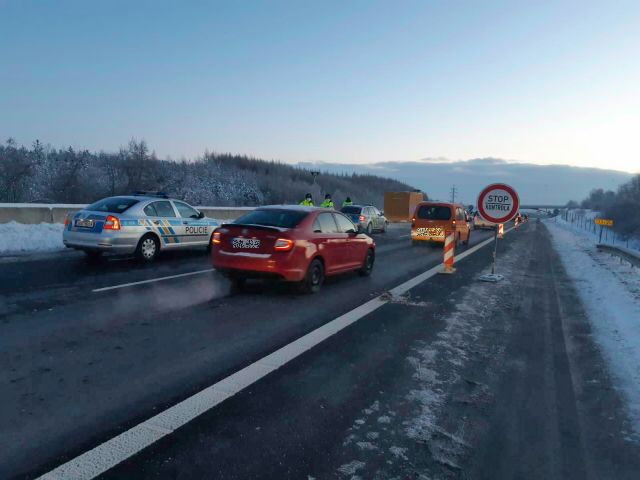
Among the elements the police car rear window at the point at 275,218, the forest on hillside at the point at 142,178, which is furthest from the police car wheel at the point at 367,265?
the forest on hillside at the point at 142,178

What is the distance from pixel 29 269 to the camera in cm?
995

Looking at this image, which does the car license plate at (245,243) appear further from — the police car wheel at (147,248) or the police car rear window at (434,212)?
the police car rear window at (434,212)

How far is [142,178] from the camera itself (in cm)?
6053

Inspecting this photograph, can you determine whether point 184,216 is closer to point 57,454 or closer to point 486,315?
point 486,315

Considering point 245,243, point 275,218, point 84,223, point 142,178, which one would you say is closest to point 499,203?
point 275,218

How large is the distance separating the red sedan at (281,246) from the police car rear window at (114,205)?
3.84 m

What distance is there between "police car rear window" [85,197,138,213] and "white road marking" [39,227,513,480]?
724cm

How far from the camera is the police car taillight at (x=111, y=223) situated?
35.7 feet

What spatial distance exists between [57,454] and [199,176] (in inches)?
3219

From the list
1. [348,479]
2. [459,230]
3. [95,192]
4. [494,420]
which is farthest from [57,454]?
[95,192]

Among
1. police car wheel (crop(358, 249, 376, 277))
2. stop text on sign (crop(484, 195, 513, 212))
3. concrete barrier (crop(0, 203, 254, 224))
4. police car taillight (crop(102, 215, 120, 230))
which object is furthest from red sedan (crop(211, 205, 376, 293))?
concrete barrier (crop(0, 203, 254, 224))

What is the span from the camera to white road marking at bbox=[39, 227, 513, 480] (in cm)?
292

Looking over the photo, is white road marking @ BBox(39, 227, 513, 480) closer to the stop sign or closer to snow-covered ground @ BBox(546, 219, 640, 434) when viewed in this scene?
snow-covered ground @ BBox(546, 219, 640, 434)

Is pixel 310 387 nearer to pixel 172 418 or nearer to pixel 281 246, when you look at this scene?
pixel 172 418
